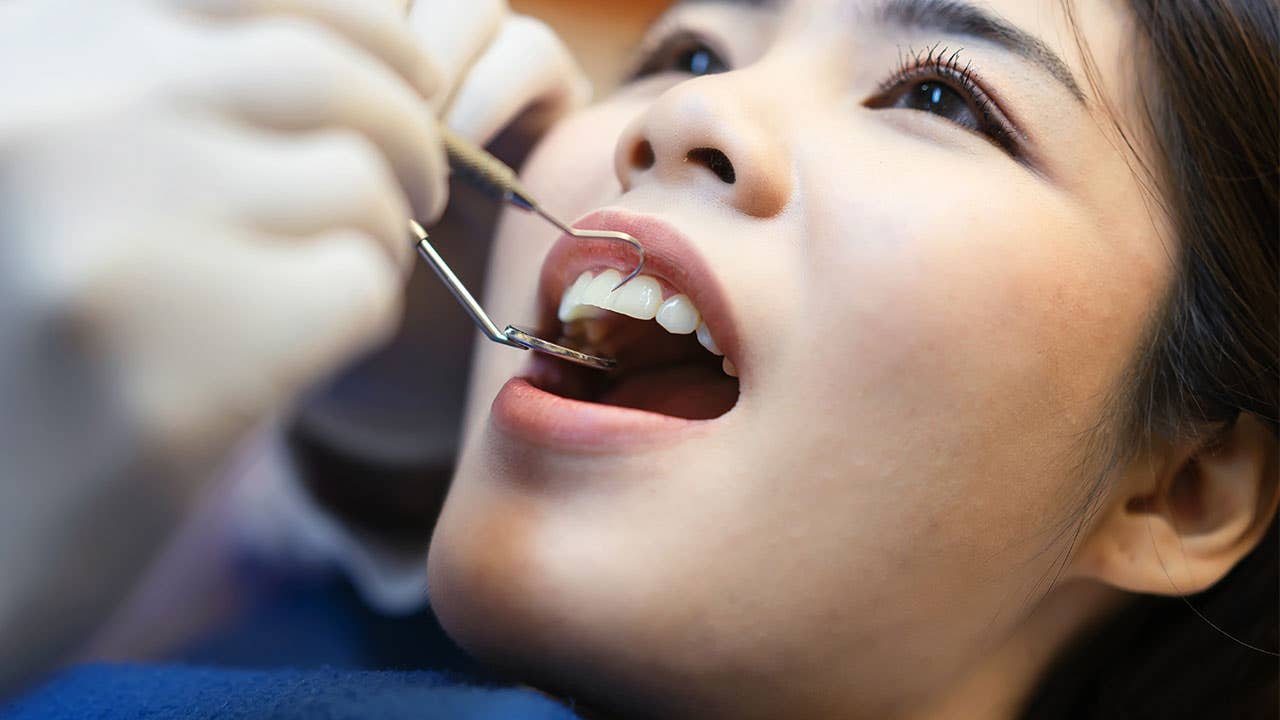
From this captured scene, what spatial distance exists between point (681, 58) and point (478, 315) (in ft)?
1.43

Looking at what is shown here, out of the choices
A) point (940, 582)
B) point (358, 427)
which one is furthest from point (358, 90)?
point (358, 427)

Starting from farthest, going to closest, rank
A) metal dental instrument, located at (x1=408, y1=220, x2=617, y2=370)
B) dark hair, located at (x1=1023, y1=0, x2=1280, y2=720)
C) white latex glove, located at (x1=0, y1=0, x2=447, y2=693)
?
dark hair, located at (x1=1023, y1=0, x2=1280, y2=720), metal dental instrument, located at (x1=408, y1=220, x2=617, y2=370), white latex glove, located at (x1=0, y1=0, x2=447, y2=693)

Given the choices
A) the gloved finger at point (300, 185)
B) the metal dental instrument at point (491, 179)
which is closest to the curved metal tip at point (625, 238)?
the metal dental instrument at point (491, 179)

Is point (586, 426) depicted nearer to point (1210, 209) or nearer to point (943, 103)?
point (943, 103)

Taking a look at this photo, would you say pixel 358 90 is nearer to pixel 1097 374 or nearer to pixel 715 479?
pixel 715 479

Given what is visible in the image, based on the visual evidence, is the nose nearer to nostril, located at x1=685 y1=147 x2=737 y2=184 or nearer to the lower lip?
nostril, located at x1=685 y1=147 x2=737 y2=184

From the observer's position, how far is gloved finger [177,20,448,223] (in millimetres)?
495

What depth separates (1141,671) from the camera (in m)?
0.97

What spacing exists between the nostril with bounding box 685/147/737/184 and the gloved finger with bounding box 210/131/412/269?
10.1 inches

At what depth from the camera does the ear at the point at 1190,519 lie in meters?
0.81

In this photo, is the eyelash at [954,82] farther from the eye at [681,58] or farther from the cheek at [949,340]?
the eye at [681,58]

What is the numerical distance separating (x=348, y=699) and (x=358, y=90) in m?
0.38

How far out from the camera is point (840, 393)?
65cm

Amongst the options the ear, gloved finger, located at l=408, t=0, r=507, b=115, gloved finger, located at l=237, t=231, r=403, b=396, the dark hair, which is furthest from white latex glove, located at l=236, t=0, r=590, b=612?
the ear
